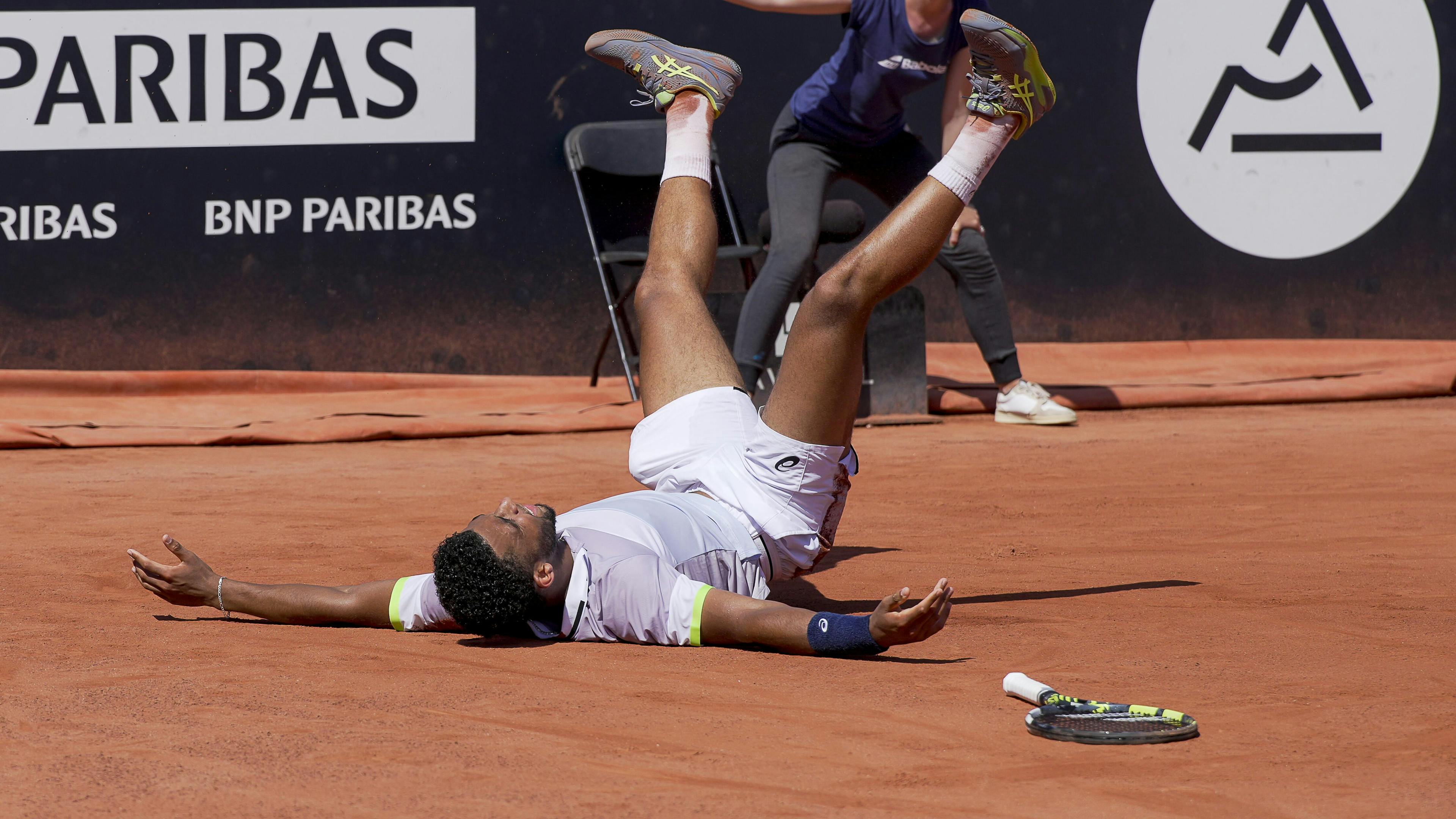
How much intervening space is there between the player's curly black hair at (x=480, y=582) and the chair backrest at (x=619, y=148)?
4680mm

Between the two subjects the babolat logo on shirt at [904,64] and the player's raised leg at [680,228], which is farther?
the babolat logo on shirt at [904,64]

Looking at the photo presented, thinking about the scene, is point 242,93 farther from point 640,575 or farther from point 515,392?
point 640,575

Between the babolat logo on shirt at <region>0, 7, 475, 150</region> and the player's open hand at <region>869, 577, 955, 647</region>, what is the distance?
5.47 metres

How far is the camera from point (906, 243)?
3.39 meters

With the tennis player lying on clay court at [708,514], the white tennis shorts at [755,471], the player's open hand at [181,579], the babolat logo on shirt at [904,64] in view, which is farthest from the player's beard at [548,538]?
the babolat logo on shirt at [904,64]

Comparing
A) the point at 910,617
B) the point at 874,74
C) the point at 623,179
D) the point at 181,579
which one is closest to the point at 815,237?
the point at 874,74

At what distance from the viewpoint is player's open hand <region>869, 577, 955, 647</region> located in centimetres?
266

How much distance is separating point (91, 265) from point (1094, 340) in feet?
17.3

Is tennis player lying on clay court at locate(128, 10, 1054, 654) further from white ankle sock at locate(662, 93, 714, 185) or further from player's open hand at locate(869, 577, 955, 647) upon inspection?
white ankle sock at locate(662, 93, 714, 185)

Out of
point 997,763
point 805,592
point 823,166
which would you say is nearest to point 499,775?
point 997,763

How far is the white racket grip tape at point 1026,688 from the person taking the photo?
253cm

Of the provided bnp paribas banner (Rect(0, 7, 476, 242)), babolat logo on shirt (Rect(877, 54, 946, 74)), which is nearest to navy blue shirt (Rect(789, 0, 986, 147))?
babolat logo on shirt (Rect(877, 54, 946, 74))

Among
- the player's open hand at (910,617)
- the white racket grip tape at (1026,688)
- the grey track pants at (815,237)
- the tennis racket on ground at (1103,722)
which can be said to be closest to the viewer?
the tennis racket on ground at (1103,722)

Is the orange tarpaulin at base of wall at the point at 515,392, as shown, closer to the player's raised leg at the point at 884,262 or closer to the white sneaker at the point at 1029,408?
the white sneaker at the point at 1029,408
